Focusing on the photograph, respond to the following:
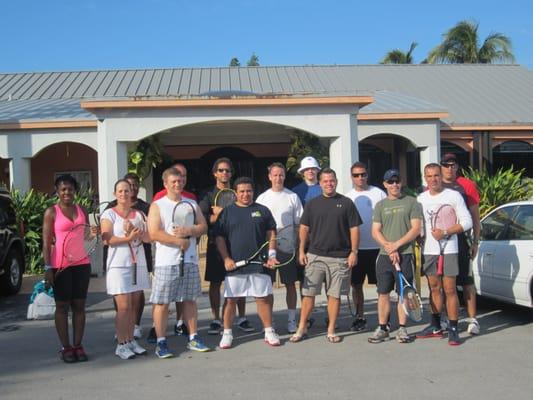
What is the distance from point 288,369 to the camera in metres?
5.40

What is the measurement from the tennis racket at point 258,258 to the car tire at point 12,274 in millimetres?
5218

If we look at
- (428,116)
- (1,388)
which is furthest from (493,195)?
(1,388)

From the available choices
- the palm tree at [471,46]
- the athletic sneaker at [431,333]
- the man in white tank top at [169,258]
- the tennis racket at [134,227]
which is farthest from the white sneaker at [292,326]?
the palm tree at [471,46]

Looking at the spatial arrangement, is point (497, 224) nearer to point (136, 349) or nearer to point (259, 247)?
point (259, 247)

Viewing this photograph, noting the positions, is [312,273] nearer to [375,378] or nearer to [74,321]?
[375,378]

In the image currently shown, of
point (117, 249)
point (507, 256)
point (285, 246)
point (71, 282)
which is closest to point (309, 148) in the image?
point (507, 256)

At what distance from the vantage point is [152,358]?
19.2 ft

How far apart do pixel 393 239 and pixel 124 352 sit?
116 inches

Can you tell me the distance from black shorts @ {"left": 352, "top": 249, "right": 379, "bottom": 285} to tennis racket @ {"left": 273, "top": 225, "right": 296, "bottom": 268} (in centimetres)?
75

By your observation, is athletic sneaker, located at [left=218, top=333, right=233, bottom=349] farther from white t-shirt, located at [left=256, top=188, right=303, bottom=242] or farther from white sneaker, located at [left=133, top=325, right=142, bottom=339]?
white t-shirt, located at [left=256, top=188, right=303, bottom=242]

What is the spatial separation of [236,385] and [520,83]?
776 inches

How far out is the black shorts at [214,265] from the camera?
6625 millimetres

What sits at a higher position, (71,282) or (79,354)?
(71,282)

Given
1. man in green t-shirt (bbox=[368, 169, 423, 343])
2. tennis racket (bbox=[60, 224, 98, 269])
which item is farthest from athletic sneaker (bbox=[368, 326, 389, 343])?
tennis racket (bbox=[60, 224, 98, 269])
